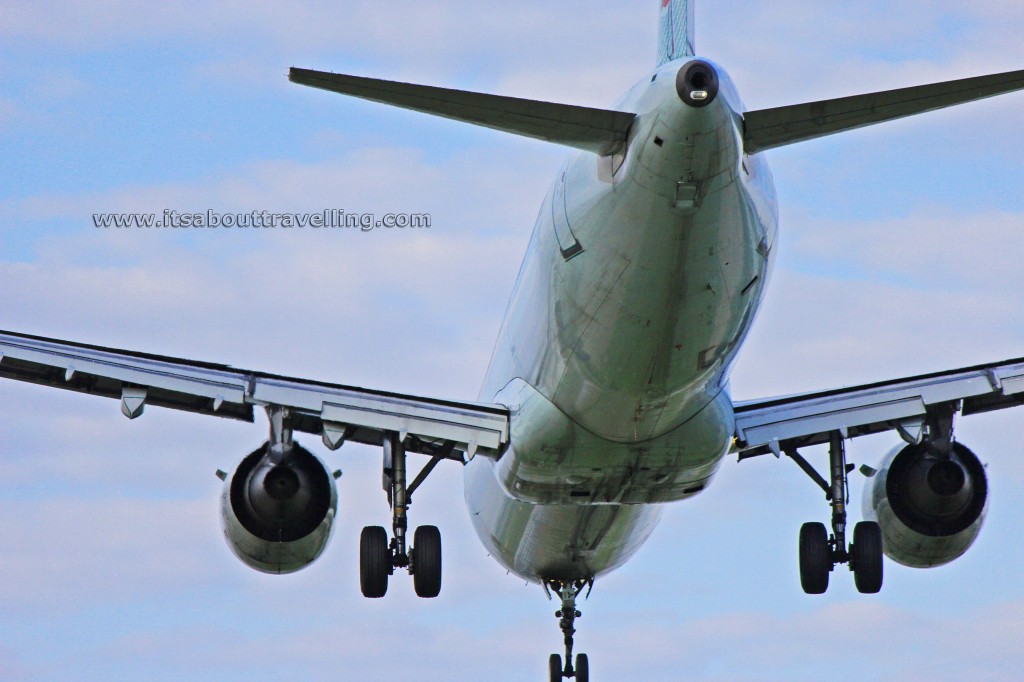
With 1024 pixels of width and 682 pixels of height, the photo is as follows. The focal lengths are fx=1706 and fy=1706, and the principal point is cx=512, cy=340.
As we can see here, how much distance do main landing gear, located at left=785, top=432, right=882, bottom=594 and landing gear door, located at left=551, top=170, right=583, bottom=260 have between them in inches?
331

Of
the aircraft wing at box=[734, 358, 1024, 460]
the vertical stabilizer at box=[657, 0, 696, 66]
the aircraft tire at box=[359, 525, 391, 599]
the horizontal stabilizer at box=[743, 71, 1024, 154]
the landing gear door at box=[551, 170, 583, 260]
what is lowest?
the aircraft tire at box=[359, 525, 391, 599]

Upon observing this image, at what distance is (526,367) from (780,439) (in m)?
4.76

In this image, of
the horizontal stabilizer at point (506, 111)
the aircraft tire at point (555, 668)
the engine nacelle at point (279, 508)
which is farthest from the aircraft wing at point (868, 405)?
the aircraft tire at point (555, 668)

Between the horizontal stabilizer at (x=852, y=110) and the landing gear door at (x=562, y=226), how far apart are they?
3.02 m

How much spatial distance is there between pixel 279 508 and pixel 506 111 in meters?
11.8

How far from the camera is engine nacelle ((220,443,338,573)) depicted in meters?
29.3

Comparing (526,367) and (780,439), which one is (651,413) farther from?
(780,439)

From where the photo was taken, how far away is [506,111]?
65.4 feet

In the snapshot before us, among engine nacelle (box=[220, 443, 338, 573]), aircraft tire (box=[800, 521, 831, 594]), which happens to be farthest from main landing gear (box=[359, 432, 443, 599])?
aircraft tire (box=[800, 521, 831, 594])

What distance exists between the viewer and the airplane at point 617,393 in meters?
20.3

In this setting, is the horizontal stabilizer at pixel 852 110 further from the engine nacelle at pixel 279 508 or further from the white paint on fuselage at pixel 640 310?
the engine nacelle at pixel 279 508

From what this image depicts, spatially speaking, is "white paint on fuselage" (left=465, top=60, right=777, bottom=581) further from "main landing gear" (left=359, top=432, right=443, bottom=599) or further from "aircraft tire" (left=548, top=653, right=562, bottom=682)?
"aircraft tire" (left=548, top=653, right=562, bottom=682)

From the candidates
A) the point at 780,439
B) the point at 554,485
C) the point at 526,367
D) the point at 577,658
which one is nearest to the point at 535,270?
the point at 526,367

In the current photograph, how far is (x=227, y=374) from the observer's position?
27.8m
